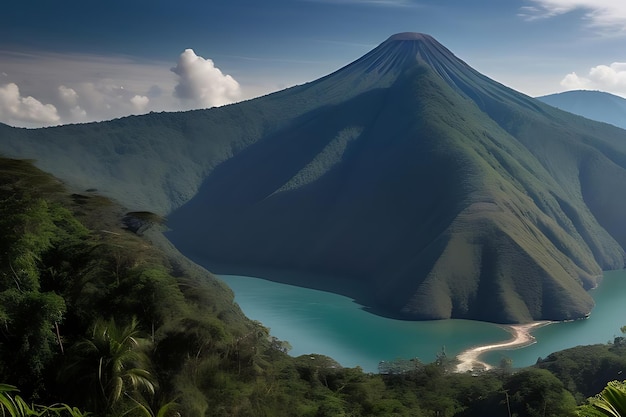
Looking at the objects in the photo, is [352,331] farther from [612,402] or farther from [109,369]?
[612,402]

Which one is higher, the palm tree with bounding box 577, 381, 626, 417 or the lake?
the palm tree with bounding box 577, 381, 626, 417

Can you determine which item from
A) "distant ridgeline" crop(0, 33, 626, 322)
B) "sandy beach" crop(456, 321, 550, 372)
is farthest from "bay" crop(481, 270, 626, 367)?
"distant ridgeline" crop(0, 33, 626, 322)

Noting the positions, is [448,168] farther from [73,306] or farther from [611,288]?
[73,306]

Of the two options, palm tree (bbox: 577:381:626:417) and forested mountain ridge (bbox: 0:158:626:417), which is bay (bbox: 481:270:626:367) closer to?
forested mountain ridge (bbox: 0:158:626:417)

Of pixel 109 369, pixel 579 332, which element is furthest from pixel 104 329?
pixel 579 332

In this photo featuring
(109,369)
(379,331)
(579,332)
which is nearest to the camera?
(109,369)

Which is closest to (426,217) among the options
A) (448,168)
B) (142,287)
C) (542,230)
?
(448,168)

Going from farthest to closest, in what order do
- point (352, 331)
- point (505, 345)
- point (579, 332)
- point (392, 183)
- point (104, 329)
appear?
1. point (392, 183)
2. point (579, 332)
3. point (352, 331)
4. point (505, 345)
5. point (104, 329)
